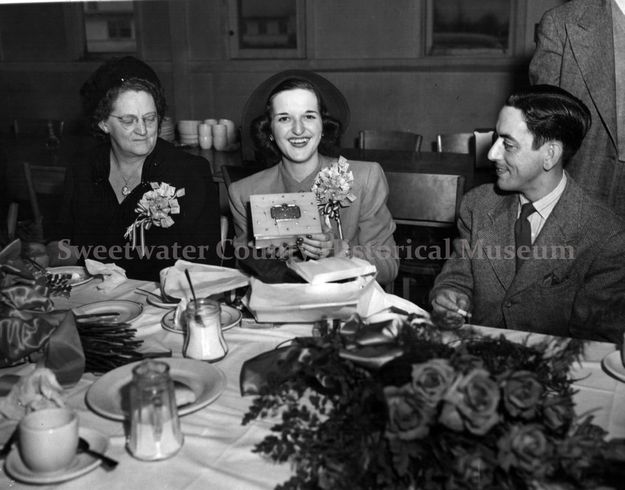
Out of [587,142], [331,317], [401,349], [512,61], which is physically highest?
[512,61]

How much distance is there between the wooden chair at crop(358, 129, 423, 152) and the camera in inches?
231

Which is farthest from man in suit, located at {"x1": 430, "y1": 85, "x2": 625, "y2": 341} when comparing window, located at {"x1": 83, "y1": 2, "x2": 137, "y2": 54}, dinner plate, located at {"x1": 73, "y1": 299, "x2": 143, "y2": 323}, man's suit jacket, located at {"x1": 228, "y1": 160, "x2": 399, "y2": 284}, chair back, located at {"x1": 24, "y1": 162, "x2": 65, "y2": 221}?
window, located at {"x1": 83, "y1": 2, "x2": 137, "y2": 54}

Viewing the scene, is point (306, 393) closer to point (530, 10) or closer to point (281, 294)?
point (281, 294)

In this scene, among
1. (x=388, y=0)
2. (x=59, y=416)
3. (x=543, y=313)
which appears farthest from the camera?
(x=388, y=0)

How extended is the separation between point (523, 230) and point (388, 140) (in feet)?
11.1

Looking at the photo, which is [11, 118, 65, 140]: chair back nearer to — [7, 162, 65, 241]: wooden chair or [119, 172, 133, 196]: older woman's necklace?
Result: [7, 162, 65, 241]: wooden chair

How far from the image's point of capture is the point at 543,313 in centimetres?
259

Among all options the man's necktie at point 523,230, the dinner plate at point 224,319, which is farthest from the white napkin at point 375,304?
the man's necktie at point 523,230

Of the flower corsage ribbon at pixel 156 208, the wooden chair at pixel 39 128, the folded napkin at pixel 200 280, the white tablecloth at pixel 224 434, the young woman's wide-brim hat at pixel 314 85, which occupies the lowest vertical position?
the white tablecloth at pixel 224 434

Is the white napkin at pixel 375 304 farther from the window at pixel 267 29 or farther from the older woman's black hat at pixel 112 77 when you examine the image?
the window at pixel 267 29

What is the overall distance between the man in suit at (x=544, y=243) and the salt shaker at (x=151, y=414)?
133 cm

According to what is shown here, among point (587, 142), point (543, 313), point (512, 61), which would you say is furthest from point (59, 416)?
point (512, 61)

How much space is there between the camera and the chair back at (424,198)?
3623 millimetres

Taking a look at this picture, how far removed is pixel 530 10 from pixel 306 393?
5.79 m
